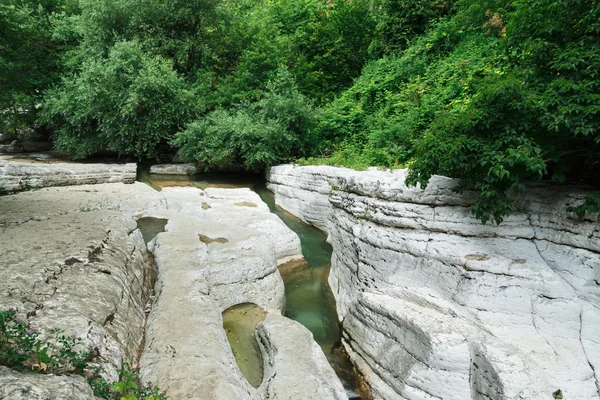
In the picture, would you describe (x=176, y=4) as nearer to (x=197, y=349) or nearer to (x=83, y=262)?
(x=83, y=262)

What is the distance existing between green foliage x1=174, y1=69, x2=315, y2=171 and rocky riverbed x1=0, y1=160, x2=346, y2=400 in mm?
6871

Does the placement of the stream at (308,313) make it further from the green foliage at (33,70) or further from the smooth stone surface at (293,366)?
the green foliage at (33,70)

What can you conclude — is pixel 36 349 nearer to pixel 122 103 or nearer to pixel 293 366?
pixel 293 366

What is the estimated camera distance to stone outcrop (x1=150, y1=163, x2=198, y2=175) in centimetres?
1709

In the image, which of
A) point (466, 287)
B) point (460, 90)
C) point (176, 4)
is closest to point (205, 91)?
point (176, 4)

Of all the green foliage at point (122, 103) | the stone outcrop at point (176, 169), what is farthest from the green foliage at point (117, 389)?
the stone outcrop at point (176, 169)

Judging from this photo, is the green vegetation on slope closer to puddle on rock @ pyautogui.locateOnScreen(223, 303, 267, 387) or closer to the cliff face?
the cliff face

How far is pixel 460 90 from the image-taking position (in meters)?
11.0

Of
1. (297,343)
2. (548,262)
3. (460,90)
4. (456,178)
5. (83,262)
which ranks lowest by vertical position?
(297,343)

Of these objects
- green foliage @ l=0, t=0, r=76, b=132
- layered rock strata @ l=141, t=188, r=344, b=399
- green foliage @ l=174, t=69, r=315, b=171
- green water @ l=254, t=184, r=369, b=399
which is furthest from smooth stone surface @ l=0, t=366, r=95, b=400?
green foliage @ l=0, t=0, r=76, b=132

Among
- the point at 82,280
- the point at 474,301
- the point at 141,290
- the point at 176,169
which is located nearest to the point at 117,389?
the point at 82,280

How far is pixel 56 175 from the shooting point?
11844 mm

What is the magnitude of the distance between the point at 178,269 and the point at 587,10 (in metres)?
7.27

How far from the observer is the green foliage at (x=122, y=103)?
48.8 feet
